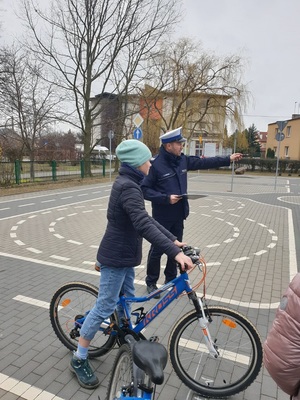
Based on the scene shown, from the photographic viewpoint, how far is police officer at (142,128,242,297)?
12.3 feet

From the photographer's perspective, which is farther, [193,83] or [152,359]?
[193,83]

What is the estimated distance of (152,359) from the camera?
1.46m

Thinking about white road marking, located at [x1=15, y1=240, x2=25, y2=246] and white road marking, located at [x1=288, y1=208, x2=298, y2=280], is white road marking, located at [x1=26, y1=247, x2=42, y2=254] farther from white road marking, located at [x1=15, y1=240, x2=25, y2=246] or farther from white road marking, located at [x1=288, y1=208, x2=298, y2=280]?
white road marking, located at [x1=288, y1=208, x2=298, y2=280]

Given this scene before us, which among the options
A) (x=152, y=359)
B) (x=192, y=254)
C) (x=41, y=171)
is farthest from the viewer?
(x=41, y=171)

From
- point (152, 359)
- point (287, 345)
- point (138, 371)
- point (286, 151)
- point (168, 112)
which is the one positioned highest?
point (168, 112)

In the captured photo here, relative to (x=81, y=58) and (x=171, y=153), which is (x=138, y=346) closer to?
(x=171, y=153)

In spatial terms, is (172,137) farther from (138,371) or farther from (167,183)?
(138,371)

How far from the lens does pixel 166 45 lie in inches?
1009

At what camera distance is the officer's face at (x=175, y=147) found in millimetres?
3729

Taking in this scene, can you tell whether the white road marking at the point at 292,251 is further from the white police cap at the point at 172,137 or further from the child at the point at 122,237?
the child at the point at 122,237

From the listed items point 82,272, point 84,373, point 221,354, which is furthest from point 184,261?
point 82,272

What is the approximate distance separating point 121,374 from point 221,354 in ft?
3.40

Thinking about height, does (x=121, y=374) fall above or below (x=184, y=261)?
below

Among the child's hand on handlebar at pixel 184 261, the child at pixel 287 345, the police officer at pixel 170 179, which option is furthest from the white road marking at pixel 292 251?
the child at pixel 287 345
